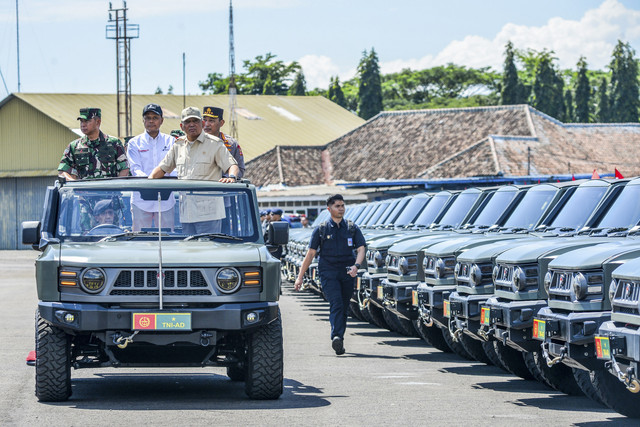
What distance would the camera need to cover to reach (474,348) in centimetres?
1258

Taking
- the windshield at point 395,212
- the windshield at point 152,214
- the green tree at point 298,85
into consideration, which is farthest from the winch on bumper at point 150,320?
the green tree at point 298,85

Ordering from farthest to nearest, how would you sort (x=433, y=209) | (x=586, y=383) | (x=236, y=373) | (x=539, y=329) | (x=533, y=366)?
(x=433, y=209) < (x=236, y=373) < (x=533, y=366) < (x=586, y=383) < (x=539, y=329)

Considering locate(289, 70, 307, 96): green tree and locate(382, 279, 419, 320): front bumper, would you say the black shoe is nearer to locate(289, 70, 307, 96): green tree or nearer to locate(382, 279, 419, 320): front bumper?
locate(382, 279, 419, 320): front bumper

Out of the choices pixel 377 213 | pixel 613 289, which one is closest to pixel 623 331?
pixel 613 289

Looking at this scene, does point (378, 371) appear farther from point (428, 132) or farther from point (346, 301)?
point (428, 132)

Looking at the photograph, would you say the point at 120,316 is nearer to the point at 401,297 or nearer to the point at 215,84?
the point at 401,297

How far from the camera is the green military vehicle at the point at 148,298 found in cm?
957

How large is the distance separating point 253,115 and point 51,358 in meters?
81.9

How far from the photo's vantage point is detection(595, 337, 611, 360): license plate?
26.0ft

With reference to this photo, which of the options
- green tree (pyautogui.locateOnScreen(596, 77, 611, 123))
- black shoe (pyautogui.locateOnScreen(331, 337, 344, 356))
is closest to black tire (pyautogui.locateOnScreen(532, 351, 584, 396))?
black shoe (pyautogui.locateOnScreen(331, 337, 344, 356))

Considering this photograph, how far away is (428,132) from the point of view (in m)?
76.0

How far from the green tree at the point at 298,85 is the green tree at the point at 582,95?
26289mm

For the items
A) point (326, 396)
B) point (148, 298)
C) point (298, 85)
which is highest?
point (298, 85)

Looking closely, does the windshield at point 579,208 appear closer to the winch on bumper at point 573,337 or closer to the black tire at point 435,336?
the black tire at point 435,336
